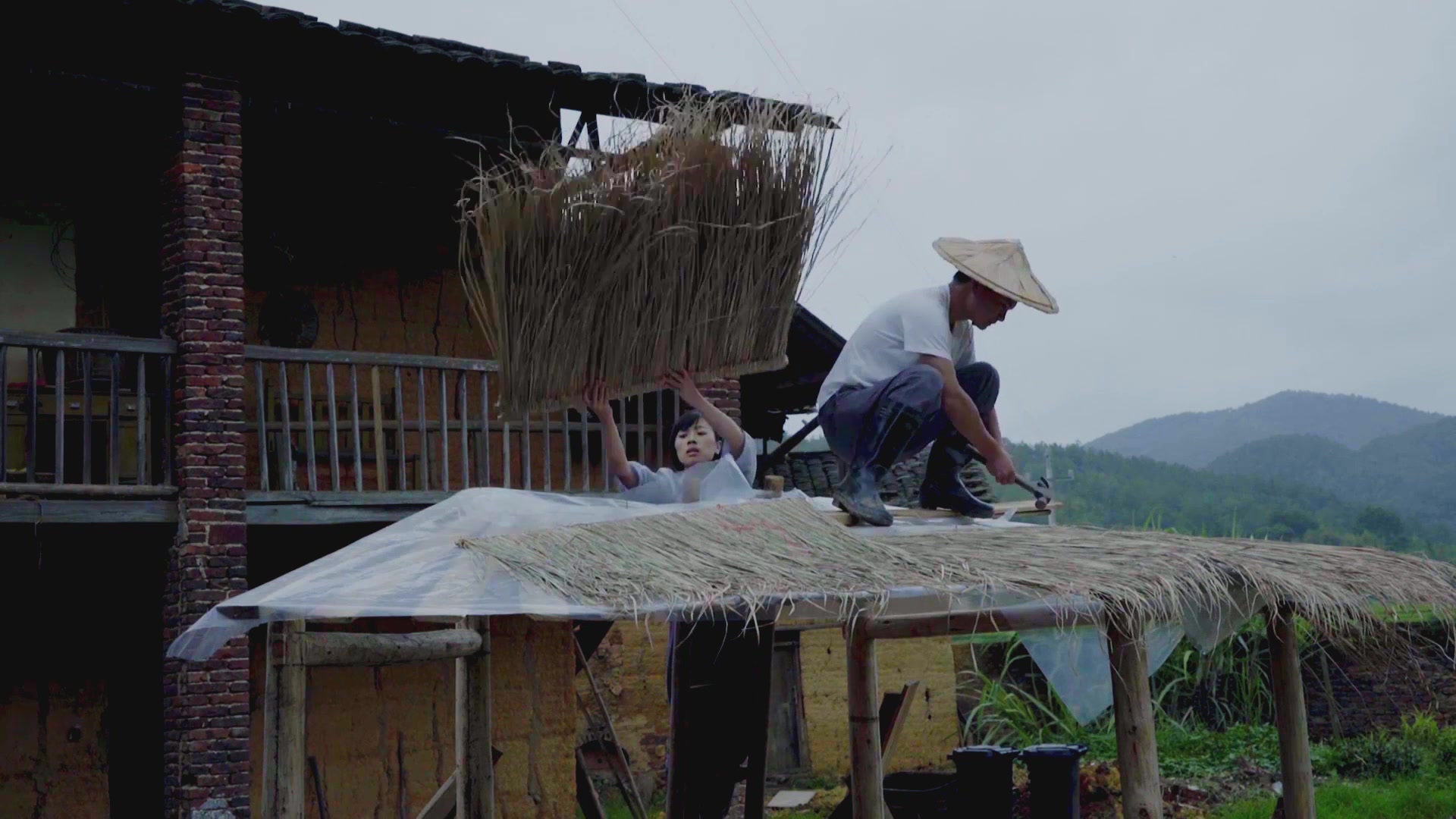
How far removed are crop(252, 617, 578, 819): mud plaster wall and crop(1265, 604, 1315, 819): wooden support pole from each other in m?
5.53

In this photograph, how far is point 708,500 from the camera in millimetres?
6590

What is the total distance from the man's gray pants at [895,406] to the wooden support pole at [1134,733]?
1.09 m

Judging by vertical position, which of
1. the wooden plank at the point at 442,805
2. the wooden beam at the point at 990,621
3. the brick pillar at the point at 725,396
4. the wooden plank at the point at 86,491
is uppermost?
the brick pillar at the point at 725,396

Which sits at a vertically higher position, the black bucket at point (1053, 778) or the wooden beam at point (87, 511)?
the wooden beam at point (87, 511)

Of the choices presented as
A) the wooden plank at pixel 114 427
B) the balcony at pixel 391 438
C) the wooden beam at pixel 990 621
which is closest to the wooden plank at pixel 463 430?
the balcony at pixel 391 438

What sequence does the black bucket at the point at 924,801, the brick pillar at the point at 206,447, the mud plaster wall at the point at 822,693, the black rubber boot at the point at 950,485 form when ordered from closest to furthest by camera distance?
the black rubber boot at the point at 950,485 < the brick pillar at the point at 206,447 < the black bucket at the point at 924,801 < the mud plaster wall at the point at 822,693

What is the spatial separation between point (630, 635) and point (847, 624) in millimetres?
8362

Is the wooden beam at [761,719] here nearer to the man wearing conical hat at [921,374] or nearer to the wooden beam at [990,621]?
the wooden beam at [990,621]

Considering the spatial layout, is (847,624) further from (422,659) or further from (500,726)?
(500,726)

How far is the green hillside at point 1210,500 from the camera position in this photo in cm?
4525

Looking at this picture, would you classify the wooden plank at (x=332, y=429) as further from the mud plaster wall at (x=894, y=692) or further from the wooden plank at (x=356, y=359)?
the mud plaster wall at (x=894, y=692)

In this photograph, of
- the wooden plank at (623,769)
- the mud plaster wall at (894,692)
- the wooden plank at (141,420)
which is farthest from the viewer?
the mud plaster wall at (894,692)

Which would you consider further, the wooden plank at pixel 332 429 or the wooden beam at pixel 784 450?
the wooden beam at pixel 784 450

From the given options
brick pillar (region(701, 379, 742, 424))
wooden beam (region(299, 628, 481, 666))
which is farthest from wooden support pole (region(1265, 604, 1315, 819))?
brick pillar (region(701, 379, 742, 424))
